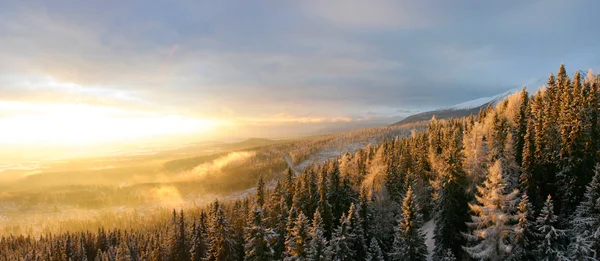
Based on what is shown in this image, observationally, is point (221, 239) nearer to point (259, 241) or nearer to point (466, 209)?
point (259, 241)

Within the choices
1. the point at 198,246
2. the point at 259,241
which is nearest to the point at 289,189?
the point at 198,246

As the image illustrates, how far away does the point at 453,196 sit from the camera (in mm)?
41000

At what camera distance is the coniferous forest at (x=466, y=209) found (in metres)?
31.1

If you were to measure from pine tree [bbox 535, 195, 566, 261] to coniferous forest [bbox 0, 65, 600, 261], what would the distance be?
0.33 ft

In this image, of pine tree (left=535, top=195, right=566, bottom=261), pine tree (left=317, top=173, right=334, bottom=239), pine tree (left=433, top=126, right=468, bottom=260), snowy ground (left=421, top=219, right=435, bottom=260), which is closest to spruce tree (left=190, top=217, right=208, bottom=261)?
pine tree (left=317, top=173, right=334, bottom=239)

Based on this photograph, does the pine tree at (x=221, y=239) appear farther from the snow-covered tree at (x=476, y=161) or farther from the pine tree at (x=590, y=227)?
the pine tree at (x=590, y=227)

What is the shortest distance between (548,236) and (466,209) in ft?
36.6

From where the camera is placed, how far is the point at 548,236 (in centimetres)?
3069

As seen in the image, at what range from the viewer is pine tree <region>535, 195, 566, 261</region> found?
30.9 meters

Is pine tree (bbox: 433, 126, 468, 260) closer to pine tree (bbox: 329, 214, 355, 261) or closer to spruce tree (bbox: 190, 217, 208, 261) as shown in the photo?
pine tree (bbox: 329, 214, 355, 261)

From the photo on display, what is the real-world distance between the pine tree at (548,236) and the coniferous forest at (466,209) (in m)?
0.10

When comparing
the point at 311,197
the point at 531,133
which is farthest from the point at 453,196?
the point at 311,197

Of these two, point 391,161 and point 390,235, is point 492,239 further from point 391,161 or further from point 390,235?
point 391,161

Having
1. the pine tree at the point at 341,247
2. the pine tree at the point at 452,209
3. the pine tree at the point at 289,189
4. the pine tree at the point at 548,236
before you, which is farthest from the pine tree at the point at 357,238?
the pine tree at the point at 289,189
